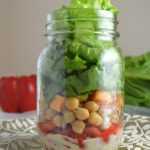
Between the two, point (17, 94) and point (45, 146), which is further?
point (17, 94)

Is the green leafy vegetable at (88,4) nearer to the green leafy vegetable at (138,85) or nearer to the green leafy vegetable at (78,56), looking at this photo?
the green leafy vegetable at (78,56)

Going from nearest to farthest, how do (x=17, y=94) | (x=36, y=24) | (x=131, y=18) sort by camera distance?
(x=17, y=94)
(x=131, y=18)
(x=36, y=24)

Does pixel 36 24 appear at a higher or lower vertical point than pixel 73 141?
higher

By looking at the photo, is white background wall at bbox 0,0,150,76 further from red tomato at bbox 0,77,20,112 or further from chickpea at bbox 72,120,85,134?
chickpea at bbox 72,120,85,134

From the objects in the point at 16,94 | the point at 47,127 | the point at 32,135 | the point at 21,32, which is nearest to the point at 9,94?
the point at 16,94

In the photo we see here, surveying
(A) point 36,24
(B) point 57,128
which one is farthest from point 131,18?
(B) point 57,128

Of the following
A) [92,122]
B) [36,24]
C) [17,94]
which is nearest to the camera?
[92,122]

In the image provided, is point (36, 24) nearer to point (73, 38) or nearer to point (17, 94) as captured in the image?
point (17, 94)
